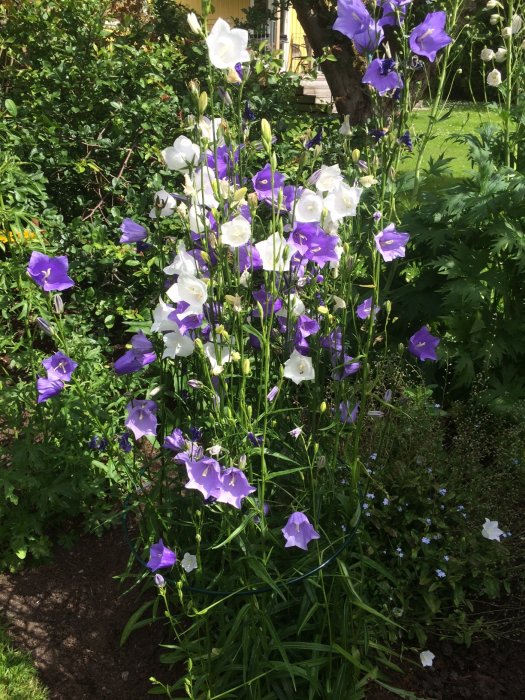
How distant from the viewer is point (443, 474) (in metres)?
2.35

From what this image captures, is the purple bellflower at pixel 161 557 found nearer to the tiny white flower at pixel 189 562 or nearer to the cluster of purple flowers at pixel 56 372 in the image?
the tiny white flower at pixel 189 562

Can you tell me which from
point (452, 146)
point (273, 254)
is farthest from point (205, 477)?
point (452, 146)

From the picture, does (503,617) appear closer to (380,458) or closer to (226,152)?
(380,458)

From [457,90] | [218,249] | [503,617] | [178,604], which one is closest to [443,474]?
[503,617]

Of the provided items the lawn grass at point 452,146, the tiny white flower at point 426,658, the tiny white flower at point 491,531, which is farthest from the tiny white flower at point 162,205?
the lawn grass at point 452,146

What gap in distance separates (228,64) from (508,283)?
6.35ft

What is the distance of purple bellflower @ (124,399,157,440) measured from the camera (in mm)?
1862

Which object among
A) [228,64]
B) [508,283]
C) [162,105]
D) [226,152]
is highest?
[228,64]

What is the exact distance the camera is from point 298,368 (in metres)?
1.75

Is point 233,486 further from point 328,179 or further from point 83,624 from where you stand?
point 83,624

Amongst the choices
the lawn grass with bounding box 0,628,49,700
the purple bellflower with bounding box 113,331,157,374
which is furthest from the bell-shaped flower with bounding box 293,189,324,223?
the lawn grass with bounding box 0,628,49,700

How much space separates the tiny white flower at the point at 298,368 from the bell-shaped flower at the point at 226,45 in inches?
28.5

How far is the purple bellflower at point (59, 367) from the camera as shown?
6.59 feet

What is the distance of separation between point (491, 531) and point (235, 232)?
134 centimetres
